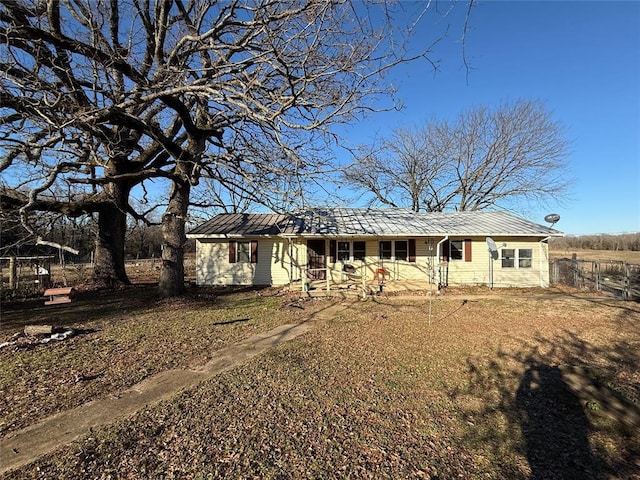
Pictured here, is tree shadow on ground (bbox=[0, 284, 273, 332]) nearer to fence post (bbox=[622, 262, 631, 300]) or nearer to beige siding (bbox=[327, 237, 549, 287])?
beige siding (bbox=[327, 237, 549, 287])

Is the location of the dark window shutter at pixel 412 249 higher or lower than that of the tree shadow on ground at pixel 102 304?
higher

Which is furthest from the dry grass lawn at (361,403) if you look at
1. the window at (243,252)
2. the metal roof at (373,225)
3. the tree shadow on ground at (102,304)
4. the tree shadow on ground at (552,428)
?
the window at (243,252)

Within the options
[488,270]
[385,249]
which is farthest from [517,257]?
[385,249]

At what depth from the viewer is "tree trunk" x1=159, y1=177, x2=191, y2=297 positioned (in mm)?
11578

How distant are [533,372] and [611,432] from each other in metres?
1.69

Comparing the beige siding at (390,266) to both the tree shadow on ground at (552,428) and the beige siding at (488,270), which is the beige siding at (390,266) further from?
the tree shadow on ground at (552,428)

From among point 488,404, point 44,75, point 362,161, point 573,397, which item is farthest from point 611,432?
point 44,75

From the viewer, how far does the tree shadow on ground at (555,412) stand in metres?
3.02

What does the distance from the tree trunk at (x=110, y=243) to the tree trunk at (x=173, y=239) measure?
365 centimetres

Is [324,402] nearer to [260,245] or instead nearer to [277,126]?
[277,126]

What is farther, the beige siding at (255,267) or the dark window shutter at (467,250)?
the beige siding at (255,267)

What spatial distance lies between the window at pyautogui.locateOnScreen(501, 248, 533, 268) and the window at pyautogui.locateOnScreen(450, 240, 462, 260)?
2061 millimetres

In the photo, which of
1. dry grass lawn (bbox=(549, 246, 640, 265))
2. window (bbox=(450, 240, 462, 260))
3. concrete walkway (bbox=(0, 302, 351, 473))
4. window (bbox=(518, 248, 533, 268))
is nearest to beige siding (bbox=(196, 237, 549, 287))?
window (bbox=(518, 248, 533, 268))

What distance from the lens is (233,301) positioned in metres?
11.4
